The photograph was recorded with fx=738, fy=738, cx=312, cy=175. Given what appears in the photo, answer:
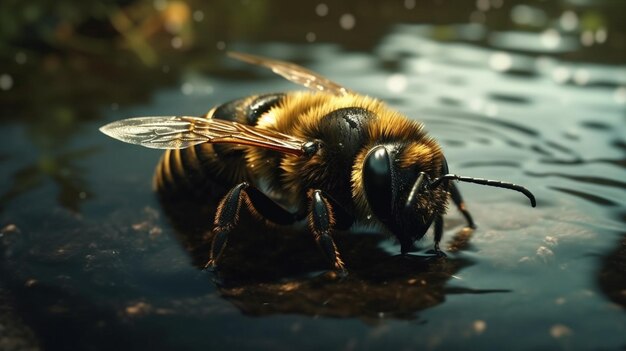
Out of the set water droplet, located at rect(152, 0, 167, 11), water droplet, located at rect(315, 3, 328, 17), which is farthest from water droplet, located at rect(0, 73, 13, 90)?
water droplet, located at rect(315, 3, 328, 17)

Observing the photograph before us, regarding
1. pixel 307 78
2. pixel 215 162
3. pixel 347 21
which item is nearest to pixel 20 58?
pixel 347 21

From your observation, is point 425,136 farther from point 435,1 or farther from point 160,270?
point 435,1

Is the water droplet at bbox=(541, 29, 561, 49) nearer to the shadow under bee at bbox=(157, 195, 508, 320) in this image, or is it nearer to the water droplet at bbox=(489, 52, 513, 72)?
the water droplet at bbox=(489, 52, 513, 72)

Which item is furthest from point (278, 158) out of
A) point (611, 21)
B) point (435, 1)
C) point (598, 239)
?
point (435, 1)

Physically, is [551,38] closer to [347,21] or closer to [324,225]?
[347,21]

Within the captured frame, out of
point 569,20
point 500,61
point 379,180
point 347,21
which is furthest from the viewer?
point 347,21

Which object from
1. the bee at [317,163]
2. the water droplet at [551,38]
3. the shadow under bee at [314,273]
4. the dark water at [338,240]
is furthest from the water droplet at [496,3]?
the shadow under bee at [314,273]
